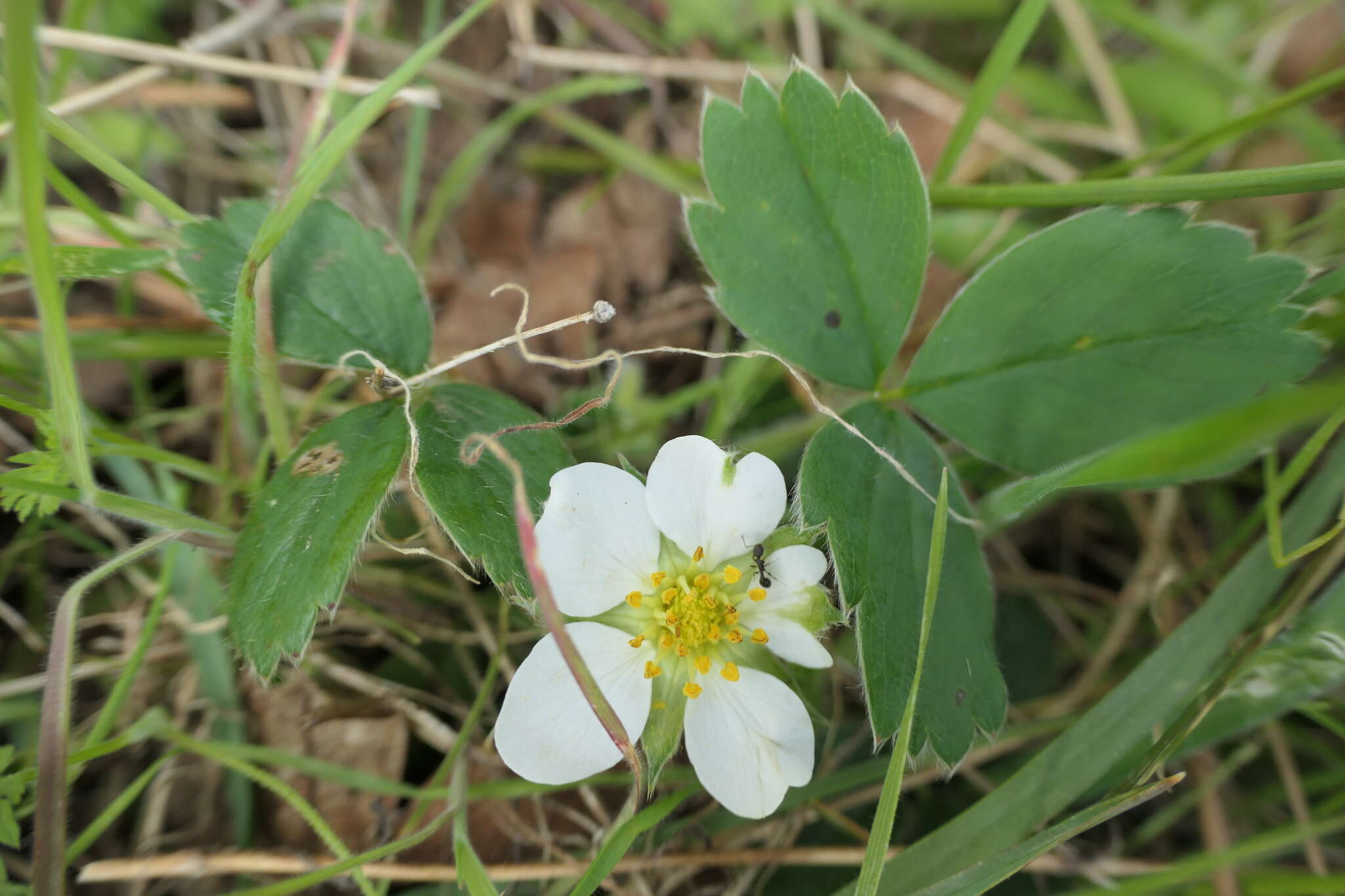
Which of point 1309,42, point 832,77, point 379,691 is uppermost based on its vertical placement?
point 1309,42

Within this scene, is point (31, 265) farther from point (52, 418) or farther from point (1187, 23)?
point (1187, 23)

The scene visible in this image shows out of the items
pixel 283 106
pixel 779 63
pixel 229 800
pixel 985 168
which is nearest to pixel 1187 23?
pixel 985 168

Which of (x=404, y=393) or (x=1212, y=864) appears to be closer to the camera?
(x=1212, y=864)

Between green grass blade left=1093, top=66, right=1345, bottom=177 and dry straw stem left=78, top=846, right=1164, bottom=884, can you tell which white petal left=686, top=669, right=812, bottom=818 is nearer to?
dry straw stem left=78, top=846, right=1164, bottom=884

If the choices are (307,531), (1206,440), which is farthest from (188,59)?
(1206,440)

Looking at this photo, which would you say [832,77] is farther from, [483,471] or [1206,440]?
[1206,440]

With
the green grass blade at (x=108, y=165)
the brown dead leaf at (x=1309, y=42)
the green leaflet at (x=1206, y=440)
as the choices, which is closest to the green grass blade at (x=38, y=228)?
the green grass blade at (x=108, y=165)

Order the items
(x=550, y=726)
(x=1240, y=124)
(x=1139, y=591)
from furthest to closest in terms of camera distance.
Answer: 1. (x=1139, y=591)
2. (x=1240, y=124)
3. (x=550, y=726)

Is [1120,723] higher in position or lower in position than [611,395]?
lower
